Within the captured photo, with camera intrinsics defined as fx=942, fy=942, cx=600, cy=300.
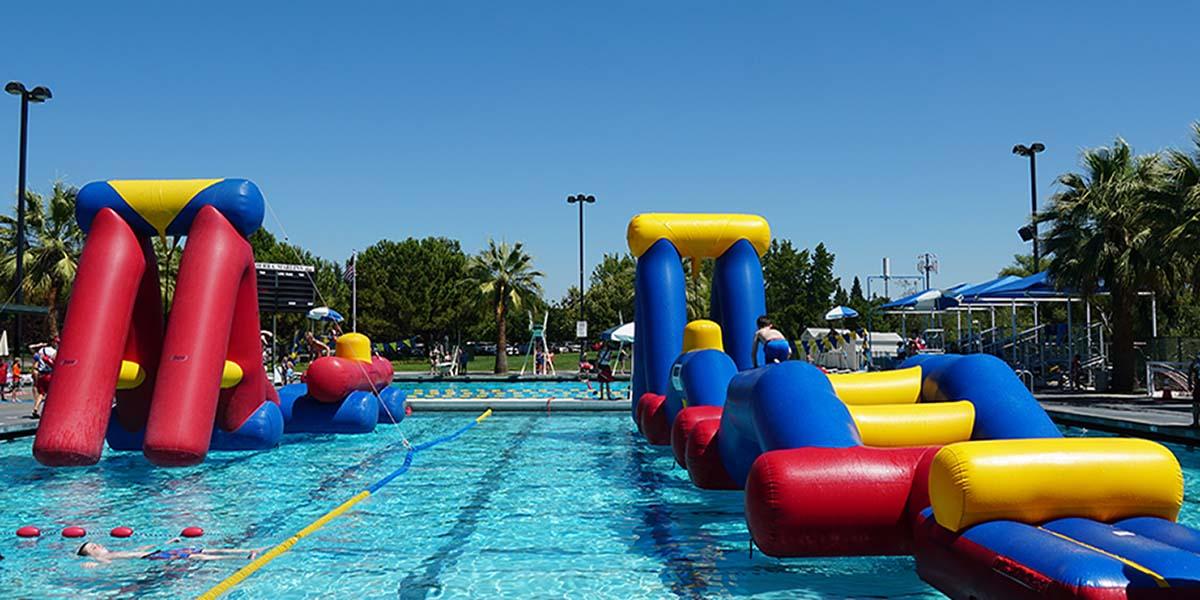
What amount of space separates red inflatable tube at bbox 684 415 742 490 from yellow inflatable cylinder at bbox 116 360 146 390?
6.27 metres

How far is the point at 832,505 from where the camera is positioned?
4957mm

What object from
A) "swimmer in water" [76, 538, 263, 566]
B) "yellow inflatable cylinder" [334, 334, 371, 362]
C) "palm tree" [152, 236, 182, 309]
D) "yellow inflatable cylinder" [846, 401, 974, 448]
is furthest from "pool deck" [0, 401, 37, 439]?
"yellow inflatable cylinder" [846, 401, 974, 448]

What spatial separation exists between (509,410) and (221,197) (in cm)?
1038

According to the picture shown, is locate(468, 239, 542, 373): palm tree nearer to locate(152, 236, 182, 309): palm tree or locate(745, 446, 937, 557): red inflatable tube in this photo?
locate(152, 236, 182, 309): palm tree

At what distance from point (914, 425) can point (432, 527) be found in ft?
13.0

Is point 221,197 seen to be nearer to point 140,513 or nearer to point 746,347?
point 140,513

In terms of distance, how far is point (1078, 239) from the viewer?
21.9 metres

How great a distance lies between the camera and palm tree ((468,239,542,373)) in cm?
3669

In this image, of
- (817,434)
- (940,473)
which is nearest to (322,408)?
(817,434)

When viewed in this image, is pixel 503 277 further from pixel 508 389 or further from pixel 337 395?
pixel 337 395

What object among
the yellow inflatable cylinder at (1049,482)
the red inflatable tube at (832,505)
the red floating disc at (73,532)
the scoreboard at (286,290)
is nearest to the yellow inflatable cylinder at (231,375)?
the red floating disc at (73,532)

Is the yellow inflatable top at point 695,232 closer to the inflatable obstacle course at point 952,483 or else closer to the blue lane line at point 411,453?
the blue lane line at point 411,453

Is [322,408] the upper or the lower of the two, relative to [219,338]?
lower

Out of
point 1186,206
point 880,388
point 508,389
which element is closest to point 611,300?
point 508,389
